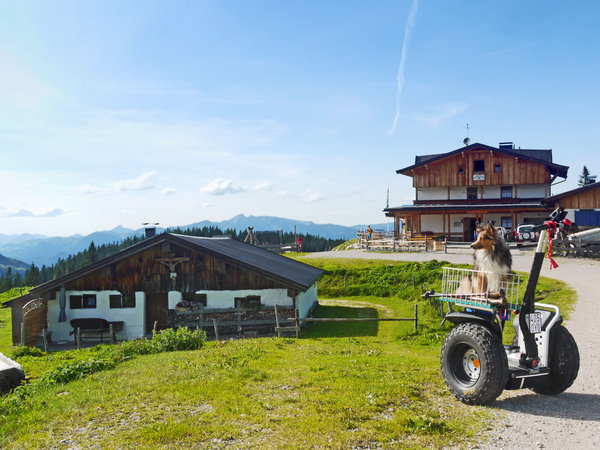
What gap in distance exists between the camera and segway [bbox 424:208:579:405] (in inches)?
307

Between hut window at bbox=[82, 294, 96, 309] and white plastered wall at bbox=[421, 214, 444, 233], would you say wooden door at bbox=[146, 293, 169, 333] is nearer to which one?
hut window at bbox=[82, 294, 96, 309]

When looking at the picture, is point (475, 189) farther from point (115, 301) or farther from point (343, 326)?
point (115, 301)

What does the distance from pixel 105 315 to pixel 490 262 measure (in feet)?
66.6

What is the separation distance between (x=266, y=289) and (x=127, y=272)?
24.0 feet

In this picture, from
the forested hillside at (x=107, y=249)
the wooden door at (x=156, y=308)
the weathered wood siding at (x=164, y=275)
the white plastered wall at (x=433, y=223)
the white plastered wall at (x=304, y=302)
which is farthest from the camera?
the forested hillside at (x=107, y=249)

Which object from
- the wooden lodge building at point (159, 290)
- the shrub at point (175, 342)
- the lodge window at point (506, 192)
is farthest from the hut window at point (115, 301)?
the lodge window at point (506, 192)

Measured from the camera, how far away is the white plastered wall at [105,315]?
22.8 meters

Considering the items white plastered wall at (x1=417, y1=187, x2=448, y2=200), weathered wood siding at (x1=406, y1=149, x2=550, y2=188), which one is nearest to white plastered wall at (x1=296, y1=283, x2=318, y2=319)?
weathered wood siding at (x1=406, y1=149, x2=550, y2=188)

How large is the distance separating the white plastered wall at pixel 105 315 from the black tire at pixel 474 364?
59.6 feet

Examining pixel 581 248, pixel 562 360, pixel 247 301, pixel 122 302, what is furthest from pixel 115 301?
pixel 581 248

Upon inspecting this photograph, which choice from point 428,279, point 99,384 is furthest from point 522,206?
point 99,384

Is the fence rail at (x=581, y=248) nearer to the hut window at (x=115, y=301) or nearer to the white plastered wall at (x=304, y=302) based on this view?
the white plastered wall at (x=304, y=302)

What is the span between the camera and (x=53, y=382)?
35.0ft

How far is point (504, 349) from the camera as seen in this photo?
312 inches
